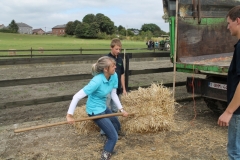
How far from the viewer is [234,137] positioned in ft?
8.40

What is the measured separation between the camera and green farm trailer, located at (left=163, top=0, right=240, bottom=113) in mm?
5004

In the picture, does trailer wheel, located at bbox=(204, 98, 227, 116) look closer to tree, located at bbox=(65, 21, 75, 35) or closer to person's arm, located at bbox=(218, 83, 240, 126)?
person's arm, located at bbox=(218, 83, 240, 126)

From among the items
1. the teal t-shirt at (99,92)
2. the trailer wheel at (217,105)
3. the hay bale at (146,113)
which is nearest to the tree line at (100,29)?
the trailer wheel at (217,105)

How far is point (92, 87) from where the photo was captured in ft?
10.6

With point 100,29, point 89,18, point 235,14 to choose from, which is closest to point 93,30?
point 100,29

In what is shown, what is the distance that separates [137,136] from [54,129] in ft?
4.76

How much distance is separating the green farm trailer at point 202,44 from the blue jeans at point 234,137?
220cm

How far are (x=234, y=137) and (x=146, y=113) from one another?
2084 millimetres

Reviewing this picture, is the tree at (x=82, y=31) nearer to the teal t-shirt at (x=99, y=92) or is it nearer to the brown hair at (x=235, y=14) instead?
Answer: the teal t-shirt at (x=99, y=92)

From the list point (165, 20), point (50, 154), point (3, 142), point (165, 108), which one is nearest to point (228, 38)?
point (165, 20)

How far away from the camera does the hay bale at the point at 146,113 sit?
4.51 metres

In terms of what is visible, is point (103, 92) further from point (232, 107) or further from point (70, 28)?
point (70, 28)

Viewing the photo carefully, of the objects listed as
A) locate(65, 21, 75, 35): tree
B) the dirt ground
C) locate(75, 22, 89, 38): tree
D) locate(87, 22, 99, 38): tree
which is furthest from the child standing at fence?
locate(65, 21, 75, 35): tree

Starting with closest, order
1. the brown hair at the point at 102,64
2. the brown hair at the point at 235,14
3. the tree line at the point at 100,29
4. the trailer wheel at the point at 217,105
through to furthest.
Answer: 1. the brown hair at the point at 235,14
2. the brown hair at the point at 102,64
3. the trailer wheel at the point at 217,105
4. the tree line at the point at 100,29
